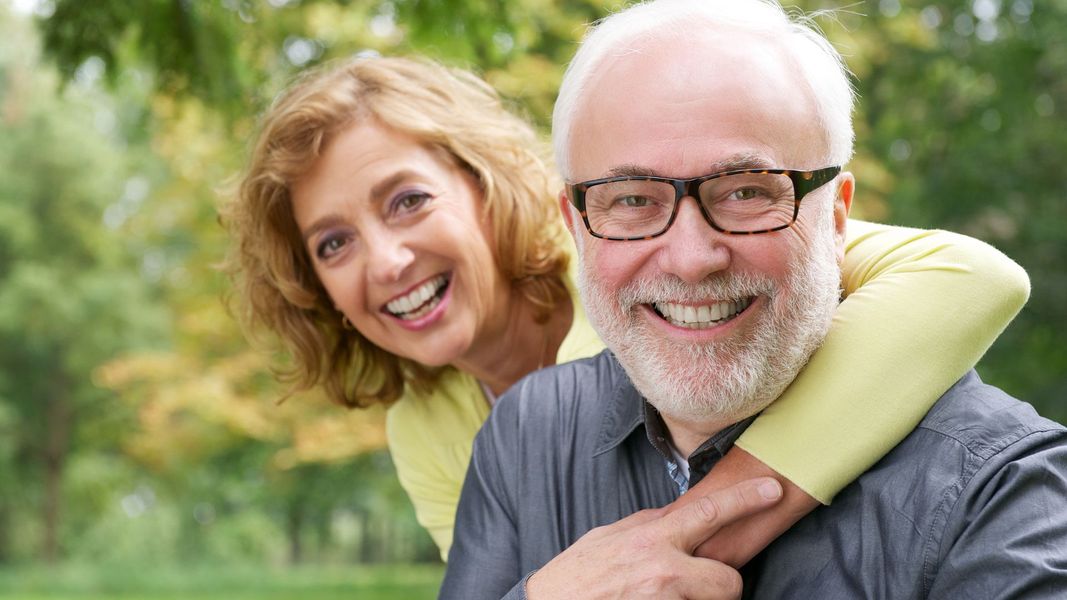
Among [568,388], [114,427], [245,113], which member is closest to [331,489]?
[114,427]

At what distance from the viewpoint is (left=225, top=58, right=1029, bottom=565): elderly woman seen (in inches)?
119

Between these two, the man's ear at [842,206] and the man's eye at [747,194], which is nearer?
the man's eye at [747,194]

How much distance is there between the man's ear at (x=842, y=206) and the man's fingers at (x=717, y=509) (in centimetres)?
46

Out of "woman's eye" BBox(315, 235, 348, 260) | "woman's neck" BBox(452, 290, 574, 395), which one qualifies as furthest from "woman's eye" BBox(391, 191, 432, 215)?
"woman's neck" BBox(452, 290, 574, 395)

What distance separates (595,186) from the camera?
194 centimetres

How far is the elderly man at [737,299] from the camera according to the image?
1755 mm

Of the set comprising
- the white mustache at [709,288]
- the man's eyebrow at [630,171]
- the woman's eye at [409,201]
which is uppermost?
the man's eyebrow at [630,171]

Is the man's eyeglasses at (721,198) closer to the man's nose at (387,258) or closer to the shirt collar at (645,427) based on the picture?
the shirt collar at (645,427)

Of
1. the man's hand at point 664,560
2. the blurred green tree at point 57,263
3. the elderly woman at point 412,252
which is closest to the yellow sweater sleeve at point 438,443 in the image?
the elderly woman at point 412,252

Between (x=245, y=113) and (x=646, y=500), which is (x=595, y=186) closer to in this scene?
(x=646, y=500)

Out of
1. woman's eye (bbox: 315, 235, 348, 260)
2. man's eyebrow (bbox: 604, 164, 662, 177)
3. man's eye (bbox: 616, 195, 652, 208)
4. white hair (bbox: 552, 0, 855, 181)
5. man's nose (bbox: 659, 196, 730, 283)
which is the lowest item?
woman's eye (bbox: 315, 235, 348, 260)

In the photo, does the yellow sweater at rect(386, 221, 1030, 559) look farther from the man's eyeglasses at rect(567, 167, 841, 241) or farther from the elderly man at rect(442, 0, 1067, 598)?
the man's eyeglasses at rect(567, 167, 841, 241)

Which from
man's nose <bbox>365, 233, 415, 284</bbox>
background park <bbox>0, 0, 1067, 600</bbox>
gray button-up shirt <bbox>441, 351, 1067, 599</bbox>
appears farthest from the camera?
background park <bbox>0, 0, 1067, 600</bbox>

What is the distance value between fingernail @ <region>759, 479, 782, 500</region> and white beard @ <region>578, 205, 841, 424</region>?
143 mm
